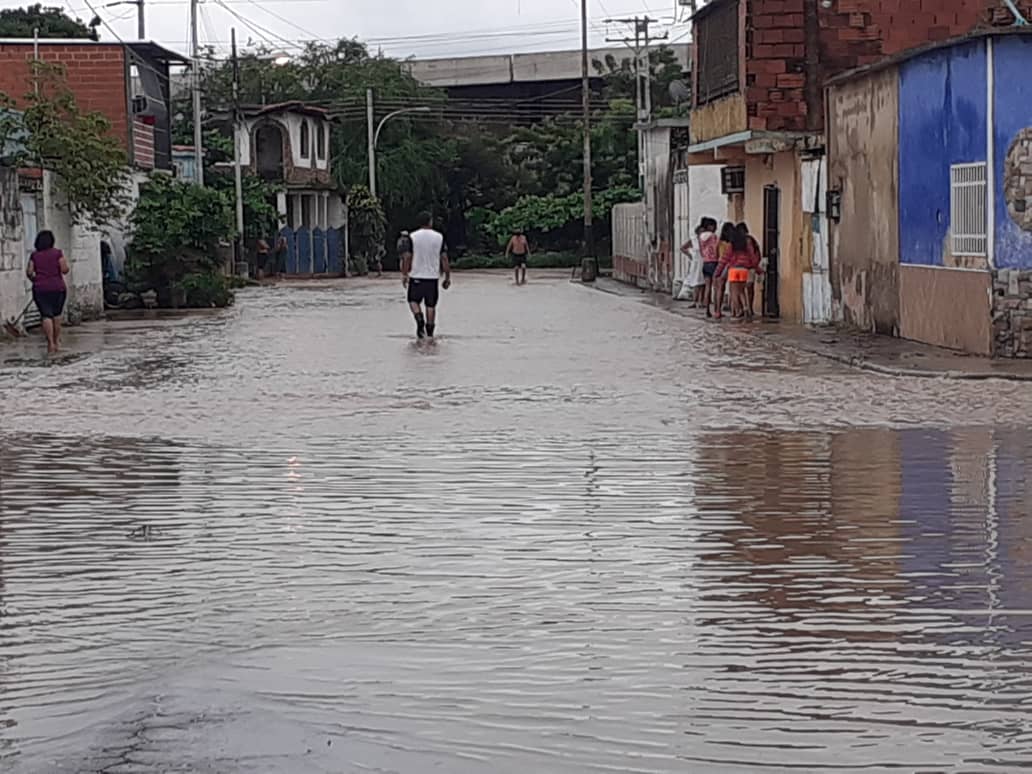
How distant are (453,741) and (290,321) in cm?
2597

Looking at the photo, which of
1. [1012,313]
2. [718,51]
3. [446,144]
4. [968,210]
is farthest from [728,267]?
[446,144]

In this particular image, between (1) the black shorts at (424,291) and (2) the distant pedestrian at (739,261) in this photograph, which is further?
(2) the distant pedestrian at (739,261)

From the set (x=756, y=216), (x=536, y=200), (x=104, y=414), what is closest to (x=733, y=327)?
(x=756, y=216)

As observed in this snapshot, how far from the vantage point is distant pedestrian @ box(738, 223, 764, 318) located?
29.0m

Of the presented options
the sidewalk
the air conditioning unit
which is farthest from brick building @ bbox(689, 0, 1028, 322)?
the air conditioning unit

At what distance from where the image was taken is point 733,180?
110ft

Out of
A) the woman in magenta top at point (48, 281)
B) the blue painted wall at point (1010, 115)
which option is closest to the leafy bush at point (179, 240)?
the woman in magenta top at point (48, 281)

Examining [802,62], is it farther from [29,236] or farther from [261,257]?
[261,257]

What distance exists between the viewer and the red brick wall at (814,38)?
28.7 meters

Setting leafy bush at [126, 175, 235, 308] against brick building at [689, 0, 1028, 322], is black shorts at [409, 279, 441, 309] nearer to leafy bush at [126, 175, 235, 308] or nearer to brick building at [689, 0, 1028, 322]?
brick building at [689, 0, 1028, 322]

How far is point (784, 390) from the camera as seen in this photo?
55.9ft

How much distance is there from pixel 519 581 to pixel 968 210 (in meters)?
13.7

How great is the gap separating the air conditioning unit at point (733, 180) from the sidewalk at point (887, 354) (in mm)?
4957

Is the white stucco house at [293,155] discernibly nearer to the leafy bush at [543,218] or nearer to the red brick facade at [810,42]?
the leafy bush at [543,218]
